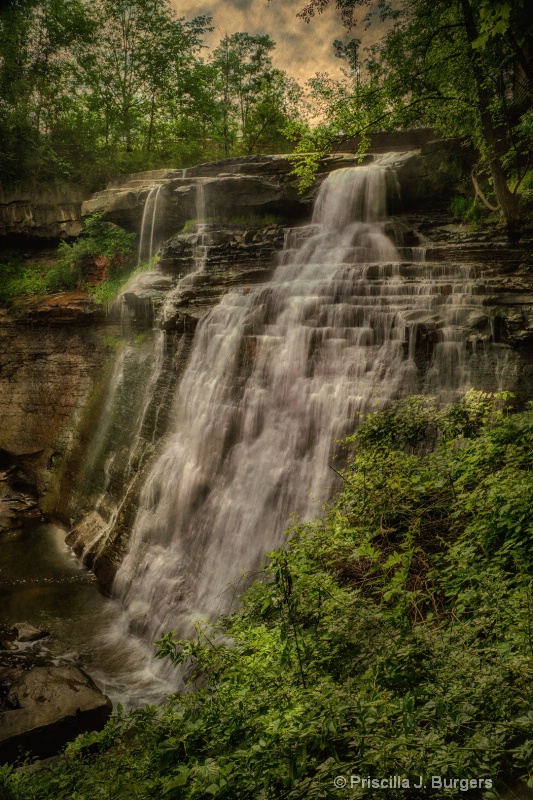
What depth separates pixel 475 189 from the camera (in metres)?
13.4

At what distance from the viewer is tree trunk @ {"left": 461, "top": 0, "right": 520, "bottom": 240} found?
969cm

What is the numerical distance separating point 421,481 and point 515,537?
1.37 meters

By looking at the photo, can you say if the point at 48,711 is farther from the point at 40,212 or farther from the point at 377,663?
the point at 40,212

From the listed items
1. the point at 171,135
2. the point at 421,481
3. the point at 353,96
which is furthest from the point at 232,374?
the point at 171,135

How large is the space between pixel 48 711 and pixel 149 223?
595 inches

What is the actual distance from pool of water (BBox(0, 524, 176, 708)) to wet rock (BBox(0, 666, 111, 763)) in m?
0.43

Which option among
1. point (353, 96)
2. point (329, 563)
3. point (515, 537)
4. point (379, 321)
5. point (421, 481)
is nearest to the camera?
point (515, 537)

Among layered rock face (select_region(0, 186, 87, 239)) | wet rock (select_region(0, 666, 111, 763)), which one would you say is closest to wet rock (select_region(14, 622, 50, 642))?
wet rock (select_region(0, 666, 111, 763))

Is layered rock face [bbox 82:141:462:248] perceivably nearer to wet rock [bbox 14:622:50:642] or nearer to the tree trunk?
the tree trunk

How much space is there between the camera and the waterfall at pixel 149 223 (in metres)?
17.0

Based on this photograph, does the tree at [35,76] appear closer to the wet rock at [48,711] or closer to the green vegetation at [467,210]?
the green vegetation at [467,210]

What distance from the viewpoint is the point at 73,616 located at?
9523 mm

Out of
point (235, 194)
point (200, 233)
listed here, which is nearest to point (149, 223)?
point (200, 233)

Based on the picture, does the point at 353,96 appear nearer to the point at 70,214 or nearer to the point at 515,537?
the point at 515,537
